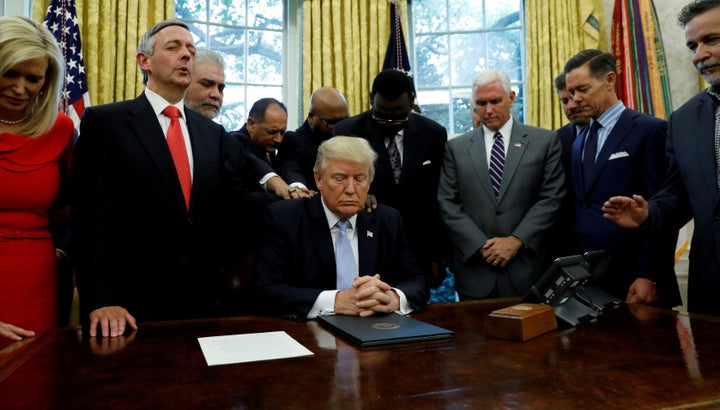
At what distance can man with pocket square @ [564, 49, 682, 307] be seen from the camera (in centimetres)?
260

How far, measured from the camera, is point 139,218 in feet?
6.79

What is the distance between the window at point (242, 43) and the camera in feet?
18.8

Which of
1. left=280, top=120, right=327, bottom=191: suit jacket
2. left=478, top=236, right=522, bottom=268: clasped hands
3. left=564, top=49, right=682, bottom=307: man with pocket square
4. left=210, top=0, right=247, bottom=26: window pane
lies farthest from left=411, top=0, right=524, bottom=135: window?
left=478, top=236, right=522, bottom=268: clasped hands

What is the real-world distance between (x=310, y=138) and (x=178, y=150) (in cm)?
136

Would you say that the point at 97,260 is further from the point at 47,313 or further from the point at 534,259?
the point at 534,259

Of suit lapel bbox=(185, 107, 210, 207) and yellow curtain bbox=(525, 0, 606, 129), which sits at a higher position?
yellow curtain bbox=(525, 0, 606, 129)

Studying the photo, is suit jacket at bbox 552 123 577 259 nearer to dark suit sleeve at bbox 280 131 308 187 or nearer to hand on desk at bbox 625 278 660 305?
hand on desk at bbox 625 278 660 305

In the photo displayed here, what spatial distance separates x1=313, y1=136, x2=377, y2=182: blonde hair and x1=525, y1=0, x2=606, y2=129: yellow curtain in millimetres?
3640

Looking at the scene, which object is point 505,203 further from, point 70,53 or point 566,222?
point 70,53

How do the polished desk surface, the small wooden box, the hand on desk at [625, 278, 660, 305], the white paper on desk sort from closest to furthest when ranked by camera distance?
1. the polished desk surface
2. the white paper on desk
3. the small wooden box
4. the hand on desk at [625, 278, 660, 305]

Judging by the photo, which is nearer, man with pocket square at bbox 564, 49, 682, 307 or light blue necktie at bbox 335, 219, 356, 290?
light blue necktie at bbox 335, 219, 356, 290

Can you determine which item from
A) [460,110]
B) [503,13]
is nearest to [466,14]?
[503,13]

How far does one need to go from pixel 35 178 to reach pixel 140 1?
3.39 metres

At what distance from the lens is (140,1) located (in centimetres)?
483
